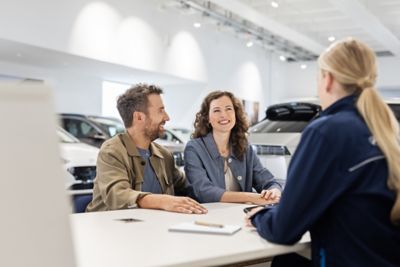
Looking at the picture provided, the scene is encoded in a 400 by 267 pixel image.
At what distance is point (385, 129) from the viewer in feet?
4.72

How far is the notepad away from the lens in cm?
164

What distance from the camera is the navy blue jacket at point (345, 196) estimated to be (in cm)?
137

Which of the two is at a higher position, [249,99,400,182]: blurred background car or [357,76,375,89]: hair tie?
[357,76,375,89]: hair tie

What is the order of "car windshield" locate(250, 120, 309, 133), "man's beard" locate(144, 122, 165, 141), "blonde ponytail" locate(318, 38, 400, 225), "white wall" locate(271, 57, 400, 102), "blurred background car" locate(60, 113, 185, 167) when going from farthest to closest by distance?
"white wall" locate(271, 57, 400, 102) < "blurred background car" locate(60, 113, 185, 167) < "car windshield" locate(250, 120, 309, 133) < "man's beard" locate(144, 122, 165, 141) < "blonde ponytail" locate(318, 38, 400, 225)

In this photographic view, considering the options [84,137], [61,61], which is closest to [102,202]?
[84,137]

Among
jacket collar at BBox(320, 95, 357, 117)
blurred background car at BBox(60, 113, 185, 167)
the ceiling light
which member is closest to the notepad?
jacket collar at BBox(320, 95, 357, 117)

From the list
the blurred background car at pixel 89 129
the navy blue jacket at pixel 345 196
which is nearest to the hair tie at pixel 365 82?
the navy blue jacket at pixel 345 196

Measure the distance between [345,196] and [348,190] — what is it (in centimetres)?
2

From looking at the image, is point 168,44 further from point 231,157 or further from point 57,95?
point 57,95

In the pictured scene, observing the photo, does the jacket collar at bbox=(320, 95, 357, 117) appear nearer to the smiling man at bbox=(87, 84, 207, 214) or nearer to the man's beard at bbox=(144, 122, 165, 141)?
the smiling man at bbox=(87, 84, 207, 214)

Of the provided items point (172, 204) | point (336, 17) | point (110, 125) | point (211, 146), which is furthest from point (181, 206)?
point (336, 17)

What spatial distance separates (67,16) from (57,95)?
22.8 feet

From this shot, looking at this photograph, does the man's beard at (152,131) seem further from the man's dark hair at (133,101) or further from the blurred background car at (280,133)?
the blurred background car at (280,133)

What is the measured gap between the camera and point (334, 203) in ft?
4.62
